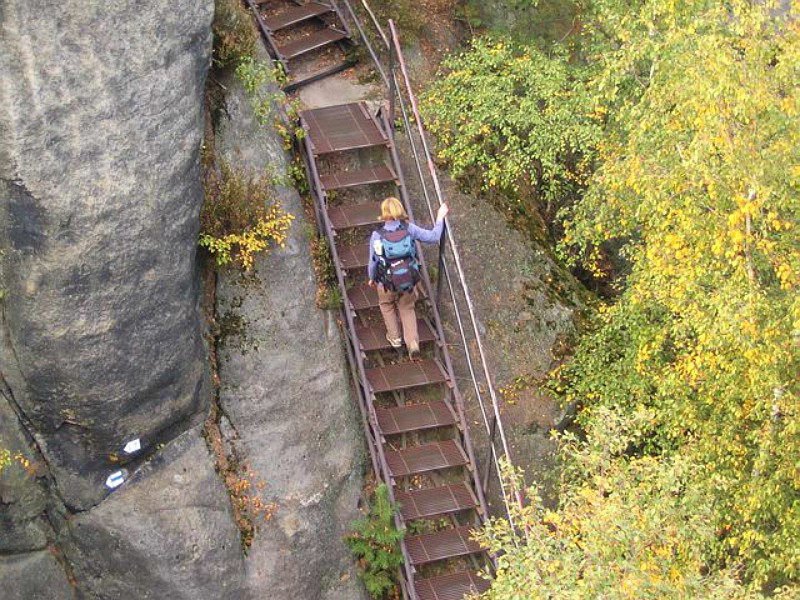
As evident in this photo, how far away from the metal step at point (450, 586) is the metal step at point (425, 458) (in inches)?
55.1

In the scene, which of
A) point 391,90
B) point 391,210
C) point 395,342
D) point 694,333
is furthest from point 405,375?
point 391,90

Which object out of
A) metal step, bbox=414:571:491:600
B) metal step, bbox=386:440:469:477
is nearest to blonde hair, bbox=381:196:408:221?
metal step, bbox=386:440:469:477

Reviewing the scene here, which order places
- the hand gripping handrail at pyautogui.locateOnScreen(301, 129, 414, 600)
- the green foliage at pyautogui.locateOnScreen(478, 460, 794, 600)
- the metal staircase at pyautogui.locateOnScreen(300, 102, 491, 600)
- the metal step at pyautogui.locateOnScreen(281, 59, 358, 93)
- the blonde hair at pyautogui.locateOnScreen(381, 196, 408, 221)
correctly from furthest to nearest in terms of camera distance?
the metal step at pyautogui.locateOnScreen(281, 59, 358, 93)
the metal staircase at pyautogui.locateOnScreen(300, 102, 491, 600)
the hand gripping handrail at pyautogui.locateOnScreen(301, 129, 414, 600)
the blonde hair at pyautogui.locateOnScreen(381, 196, 408, 221)
the green foliage at pyautogui.locateOnScreen(478, 460, 794, 600)

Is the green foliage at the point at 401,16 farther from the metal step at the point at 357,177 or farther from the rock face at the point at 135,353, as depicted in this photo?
the rock face at the point at 135,353

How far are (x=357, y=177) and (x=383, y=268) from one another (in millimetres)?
2434

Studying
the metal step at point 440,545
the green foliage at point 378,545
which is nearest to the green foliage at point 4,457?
the green foliage at point 378,545

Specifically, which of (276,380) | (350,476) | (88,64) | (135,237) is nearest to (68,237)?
(135,237)

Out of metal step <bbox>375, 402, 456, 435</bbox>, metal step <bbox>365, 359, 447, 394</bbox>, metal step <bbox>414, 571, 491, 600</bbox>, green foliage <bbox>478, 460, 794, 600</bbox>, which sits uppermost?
metal step <bbox>365, 359, 447, 394</bbox>

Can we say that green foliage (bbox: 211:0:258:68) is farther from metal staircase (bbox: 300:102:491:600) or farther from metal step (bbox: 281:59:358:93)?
metal step (bbox: 281:59:358:93)

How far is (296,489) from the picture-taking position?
51.0 ft

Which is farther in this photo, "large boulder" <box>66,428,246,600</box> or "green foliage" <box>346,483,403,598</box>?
"large boulder" <box>66,428,246,600</box>

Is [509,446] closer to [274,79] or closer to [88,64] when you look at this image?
[274,79]

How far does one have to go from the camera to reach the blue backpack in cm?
1459

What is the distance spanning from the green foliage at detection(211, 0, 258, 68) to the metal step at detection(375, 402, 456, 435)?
17.7ft
